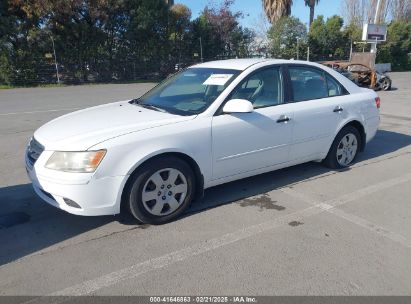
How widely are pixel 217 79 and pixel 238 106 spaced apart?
0.60 meters

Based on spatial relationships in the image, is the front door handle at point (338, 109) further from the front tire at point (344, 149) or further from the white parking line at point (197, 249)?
the white parking line at point (197, 249)

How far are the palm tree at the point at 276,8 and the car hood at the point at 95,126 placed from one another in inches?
1290

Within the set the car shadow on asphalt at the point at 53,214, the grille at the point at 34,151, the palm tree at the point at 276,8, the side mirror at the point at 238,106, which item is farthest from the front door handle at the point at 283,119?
the palm tree at the point at 276,8

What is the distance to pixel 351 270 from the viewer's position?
306cm

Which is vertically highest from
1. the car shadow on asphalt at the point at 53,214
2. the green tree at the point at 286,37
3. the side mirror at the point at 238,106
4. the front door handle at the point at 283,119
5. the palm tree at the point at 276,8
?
the palm tree at the point at 276,8

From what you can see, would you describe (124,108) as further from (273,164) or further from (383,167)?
(383,167)

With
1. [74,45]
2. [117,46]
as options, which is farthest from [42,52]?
[117,46]

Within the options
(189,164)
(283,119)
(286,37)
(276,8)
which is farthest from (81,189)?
(276,8)

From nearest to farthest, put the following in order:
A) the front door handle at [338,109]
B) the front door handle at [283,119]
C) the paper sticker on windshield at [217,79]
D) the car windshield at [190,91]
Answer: the car windshield at [190,91], the paper sticker on windshield at [217,79], the front door handle at [283,119], the front door handle at [338,109]

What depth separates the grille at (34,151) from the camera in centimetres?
366

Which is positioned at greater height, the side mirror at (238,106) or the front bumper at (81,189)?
the side mirror at (238,106)

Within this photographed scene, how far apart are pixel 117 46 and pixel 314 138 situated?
21843 millimetres

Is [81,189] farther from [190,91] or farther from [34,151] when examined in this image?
[190,91]

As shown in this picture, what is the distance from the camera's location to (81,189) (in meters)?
3.37
